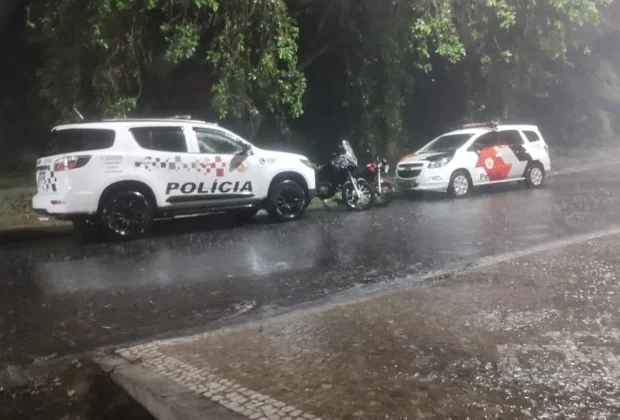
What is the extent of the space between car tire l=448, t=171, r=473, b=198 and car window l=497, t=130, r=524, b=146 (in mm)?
1613

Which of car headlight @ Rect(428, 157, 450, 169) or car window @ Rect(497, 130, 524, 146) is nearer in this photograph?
car headlight @ Rect(428, 157, 450, 169)

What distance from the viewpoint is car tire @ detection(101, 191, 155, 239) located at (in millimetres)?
11289

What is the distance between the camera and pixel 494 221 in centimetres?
1237

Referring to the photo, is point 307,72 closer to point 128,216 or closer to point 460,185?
point 460,185

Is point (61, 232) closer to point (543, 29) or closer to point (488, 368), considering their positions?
point (488, 368)

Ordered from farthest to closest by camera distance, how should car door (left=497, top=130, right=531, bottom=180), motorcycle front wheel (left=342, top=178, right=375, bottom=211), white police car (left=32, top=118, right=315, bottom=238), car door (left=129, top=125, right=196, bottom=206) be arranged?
car door (left=497, top=130, right=531, bottom=180), motorcycle front wheel (left=342, top=178, right=375, bottom=211), car door (left=129, top=125, right=196, bottom=206), white police car (left=32, top=118, right=315, bottom=238)

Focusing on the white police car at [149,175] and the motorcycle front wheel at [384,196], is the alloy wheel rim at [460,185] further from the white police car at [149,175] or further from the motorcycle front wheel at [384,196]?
the white police car at [149,175]

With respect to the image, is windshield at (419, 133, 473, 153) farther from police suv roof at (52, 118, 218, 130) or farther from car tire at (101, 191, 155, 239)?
car tire at (101, 191, 155, 239)

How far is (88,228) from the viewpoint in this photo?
12453mm

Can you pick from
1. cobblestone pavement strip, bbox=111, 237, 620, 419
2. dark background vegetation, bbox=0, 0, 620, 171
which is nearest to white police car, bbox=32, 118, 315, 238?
dark background vegetation, bbox=0, 0, 620, 171

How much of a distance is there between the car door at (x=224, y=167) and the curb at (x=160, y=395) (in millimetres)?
6647

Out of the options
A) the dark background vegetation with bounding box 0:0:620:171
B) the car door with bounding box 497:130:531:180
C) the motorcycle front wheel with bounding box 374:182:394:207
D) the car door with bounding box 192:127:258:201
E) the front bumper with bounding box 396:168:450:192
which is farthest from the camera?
the car door with bounding box 497:130:531:180

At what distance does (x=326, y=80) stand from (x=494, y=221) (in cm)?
1091

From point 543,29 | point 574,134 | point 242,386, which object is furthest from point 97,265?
point 574,134
